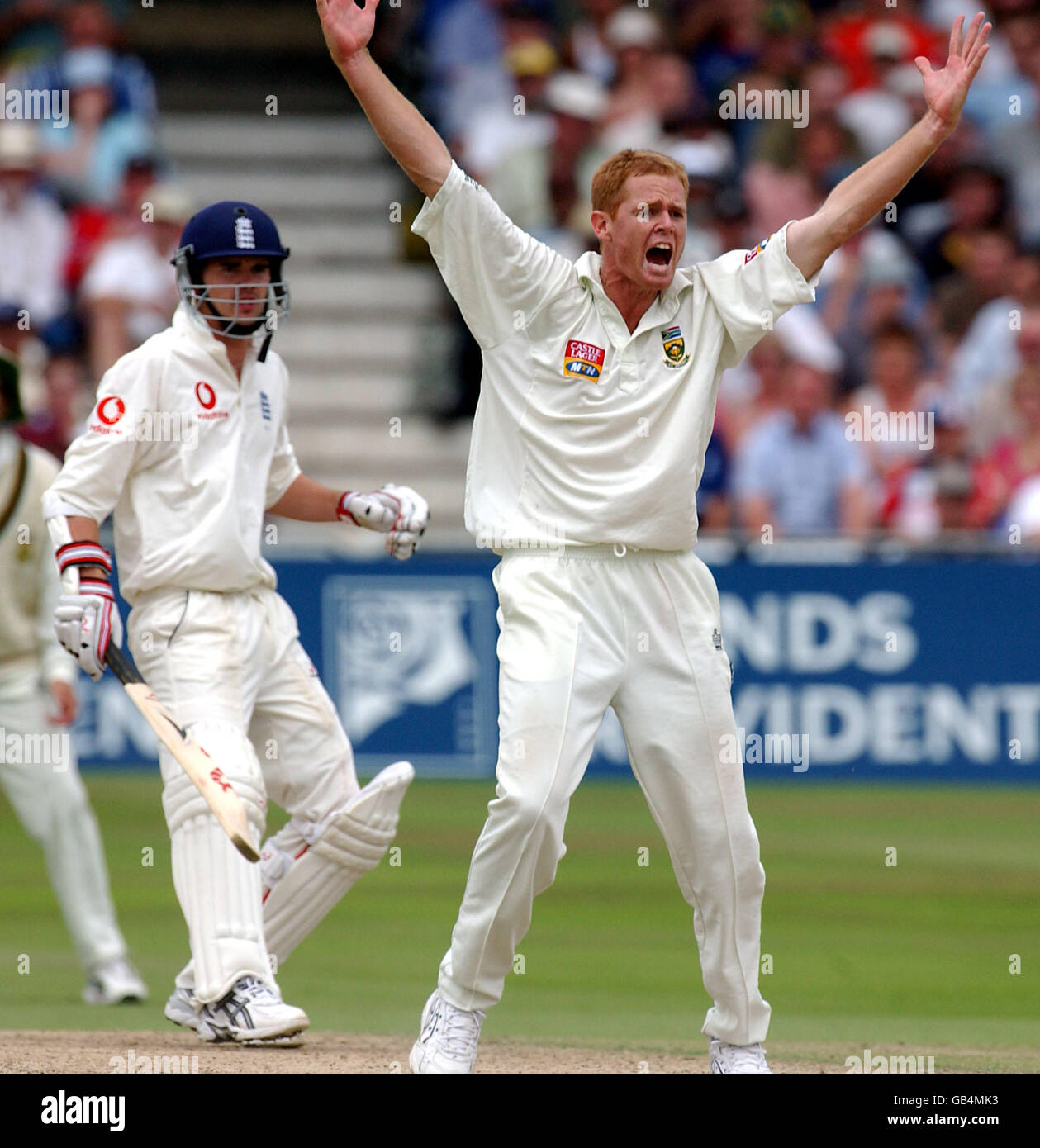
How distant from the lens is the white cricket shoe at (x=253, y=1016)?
20.6 feet

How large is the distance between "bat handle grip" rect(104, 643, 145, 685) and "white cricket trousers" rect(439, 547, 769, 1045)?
1242 millimetres

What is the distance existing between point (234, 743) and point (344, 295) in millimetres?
11581

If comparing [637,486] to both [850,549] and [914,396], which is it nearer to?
[850,549]

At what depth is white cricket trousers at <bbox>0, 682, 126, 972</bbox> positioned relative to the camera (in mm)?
8055

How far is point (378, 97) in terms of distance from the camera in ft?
18.4

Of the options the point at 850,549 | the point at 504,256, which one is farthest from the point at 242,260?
the point at 850,549

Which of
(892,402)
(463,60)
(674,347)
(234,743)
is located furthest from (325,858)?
(463,60)

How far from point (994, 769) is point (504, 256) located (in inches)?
289

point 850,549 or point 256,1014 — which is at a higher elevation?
point 850,549

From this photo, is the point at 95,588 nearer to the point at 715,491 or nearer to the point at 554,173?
the point at 715,491

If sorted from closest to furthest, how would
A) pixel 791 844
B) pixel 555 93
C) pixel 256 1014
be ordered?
pixel 256 1014 → pixel 791 844 → pixel 555 93

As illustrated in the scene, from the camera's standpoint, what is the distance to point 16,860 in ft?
36.8

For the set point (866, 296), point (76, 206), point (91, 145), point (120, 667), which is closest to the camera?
point (120, 667)
